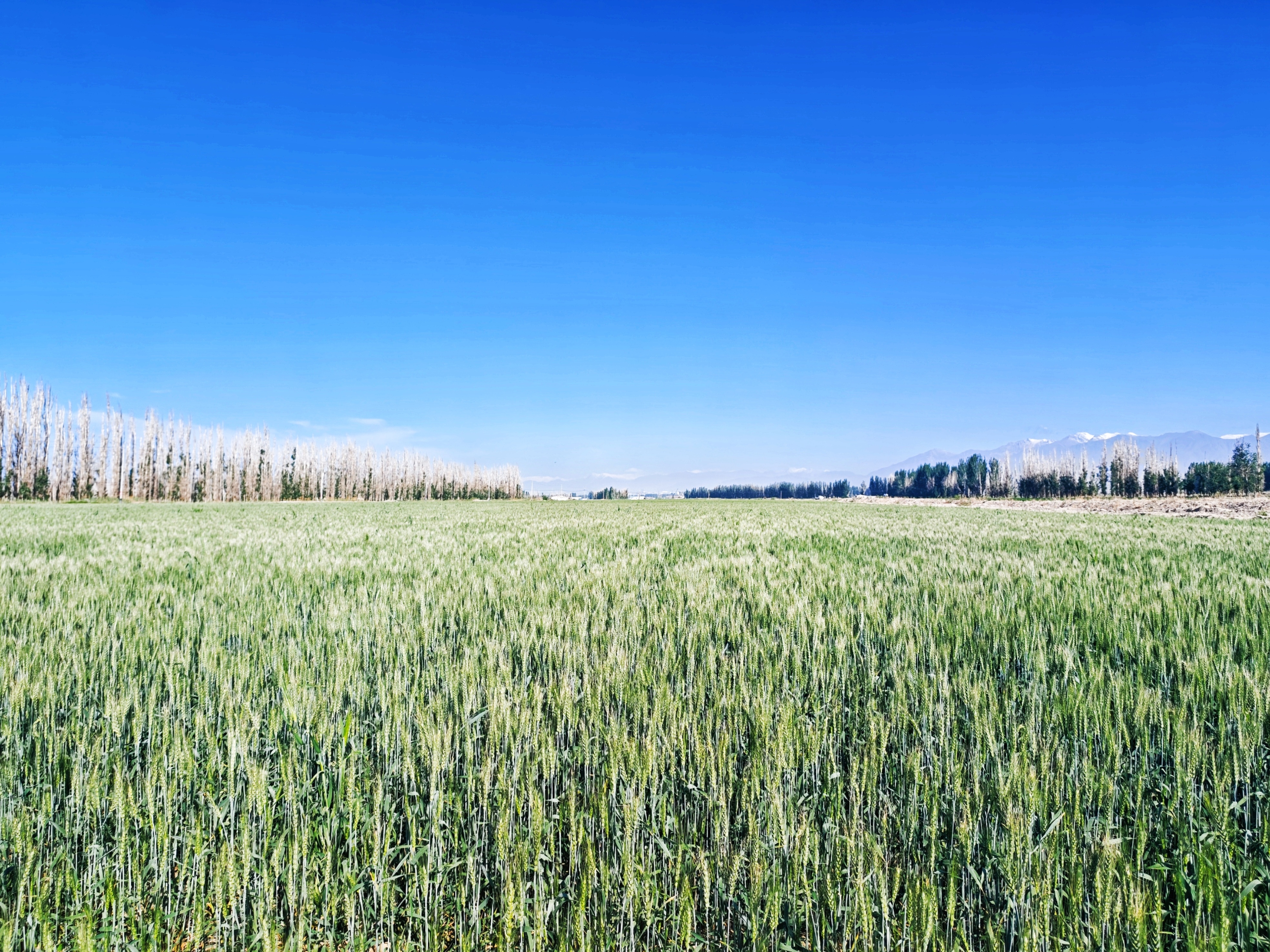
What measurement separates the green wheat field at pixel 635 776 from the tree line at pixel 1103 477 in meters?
107

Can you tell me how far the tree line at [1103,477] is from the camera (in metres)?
89.9

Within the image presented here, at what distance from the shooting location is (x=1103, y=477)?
10406 cm

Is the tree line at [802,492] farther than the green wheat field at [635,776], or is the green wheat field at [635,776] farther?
the tree line at [802,492]

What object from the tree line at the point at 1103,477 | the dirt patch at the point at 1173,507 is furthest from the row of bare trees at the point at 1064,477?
the dirt patch at the point at 1173,507

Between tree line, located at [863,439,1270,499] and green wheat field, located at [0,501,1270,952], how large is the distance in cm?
10678

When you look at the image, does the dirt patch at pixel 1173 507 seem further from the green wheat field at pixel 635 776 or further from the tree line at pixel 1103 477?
the green wheat field at pixel 635 776

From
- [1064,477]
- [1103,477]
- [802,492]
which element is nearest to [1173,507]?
[1103,477]

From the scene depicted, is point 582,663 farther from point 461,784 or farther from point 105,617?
point 105,617

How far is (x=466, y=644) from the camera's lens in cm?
468

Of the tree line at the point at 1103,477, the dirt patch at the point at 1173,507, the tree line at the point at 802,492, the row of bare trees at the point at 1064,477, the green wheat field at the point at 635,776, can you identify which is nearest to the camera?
the green wheat field at the point at 635,776

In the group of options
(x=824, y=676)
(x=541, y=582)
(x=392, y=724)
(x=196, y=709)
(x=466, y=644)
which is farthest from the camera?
(x=541, y=582)

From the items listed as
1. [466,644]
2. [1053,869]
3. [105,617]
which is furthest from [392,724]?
[105,617]

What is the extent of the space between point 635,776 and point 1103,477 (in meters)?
129

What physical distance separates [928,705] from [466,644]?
3180 mm
